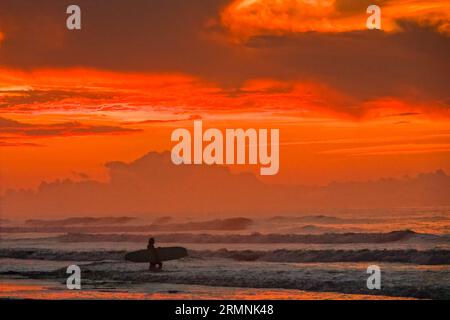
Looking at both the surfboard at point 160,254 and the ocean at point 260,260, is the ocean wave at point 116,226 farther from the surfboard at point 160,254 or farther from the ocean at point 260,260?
the surfboard at point 160,254

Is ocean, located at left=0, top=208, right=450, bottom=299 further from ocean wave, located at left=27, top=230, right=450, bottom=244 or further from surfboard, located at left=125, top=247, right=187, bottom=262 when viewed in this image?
surfboard, located at left=125, top=247, right=187, bottom=262

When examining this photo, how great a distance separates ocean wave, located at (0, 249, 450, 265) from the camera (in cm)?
3288

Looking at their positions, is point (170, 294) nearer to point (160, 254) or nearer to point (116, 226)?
point (160, 254)

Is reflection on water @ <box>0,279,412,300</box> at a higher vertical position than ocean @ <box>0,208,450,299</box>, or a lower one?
lower

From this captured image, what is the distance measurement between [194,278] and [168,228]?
3898 centimetres

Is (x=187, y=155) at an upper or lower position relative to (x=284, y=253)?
upper

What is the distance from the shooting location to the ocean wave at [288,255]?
32875mm

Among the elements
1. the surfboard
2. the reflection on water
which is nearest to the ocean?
the reflection on water

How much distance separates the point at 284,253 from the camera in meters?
37.8

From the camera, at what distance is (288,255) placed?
3694cm

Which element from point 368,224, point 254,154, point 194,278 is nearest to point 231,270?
point 194,278

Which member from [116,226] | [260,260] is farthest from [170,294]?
[116,226]
